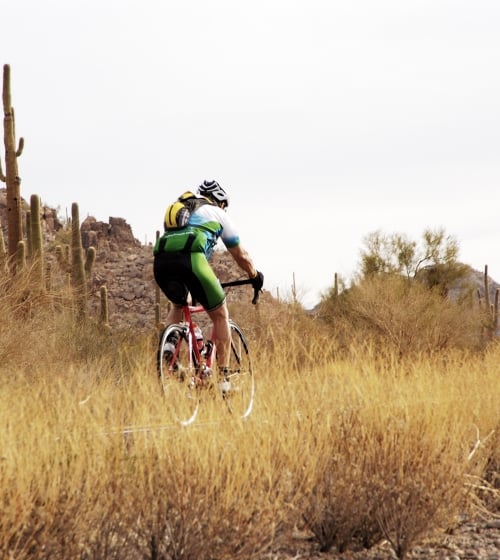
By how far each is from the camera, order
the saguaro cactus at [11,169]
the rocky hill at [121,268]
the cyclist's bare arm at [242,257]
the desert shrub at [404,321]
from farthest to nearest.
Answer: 1. the rocky hill at [121,268]
2. the desert shrub at [404,321]
3. the saguaro cactus at [11,169]
4. the cyclist's bare arm at [242,257]

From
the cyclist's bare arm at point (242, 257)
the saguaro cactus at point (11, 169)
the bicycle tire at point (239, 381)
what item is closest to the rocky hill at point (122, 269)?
the saguaro cactus at point (11, 169)

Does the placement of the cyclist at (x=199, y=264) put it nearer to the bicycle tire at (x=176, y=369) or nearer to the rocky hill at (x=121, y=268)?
the bicycle tire at (x=176, y=369)

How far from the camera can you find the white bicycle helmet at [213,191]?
31.1 ft

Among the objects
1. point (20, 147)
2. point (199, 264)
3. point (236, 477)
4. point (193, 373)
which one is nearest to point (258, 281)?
point (199, 264)

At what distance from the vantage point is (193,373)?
8.79 metres

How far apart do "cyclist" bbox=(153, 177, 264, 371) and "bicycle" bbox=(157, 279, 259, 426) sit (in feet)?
0.46

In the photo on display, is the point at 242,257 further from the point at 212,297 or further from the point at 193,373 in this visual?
the point at 193,373

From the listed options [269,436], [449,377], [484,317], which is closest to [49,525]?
[269,436]

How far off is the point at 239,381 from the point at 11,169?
15.1m

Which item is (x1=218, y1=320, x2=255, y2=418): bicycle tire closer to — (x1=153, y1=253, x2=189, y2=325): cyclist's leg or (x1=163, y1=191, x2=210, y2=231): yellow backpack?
(x1=153, y1=253, x2=189, y2=325): cyclist's leg

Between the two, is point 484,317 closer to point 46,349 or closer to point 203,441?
point 46,349

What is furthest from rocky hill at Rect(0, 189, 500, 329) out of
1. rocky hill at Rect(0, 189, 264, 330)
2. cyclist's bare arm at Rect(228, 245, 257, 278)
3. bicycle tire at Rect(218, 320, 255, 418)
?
cyclist's bare arm at Rect(228, 245, 257, 278)

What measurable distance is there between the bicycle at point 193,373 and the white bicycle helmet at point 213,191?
1072 millimetres

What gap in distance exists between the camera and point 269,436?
6.53 m
